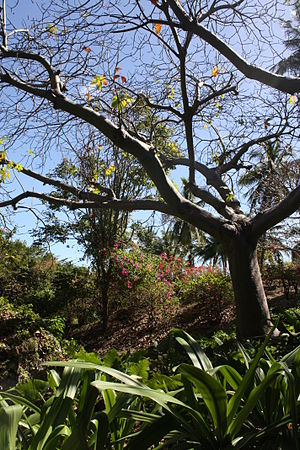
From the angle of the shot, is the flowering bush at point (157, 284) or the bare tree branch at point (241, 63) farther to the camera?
the flowering bush at point (157, 284)

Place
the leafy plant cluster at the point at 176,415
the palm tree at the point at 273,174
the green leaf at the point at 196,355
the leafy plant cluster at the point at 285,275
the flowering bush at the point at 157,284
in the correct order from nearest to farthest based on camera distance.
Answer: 1. the leafy plant cluster at the point at 176,415
2. the green leaf at the point at 196,355
3. the palm tree at the point at 273,174
4. the flowering bush at the point at 157,284
5. the leafy plant cluster at the point at 285,275

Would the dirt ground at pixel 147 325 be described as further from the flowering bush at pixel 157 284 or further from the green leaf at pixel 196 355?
the green leaf at pixel 196 355

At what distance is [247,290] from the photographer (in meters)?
4.11

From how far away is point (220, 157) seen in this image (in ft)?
19.5

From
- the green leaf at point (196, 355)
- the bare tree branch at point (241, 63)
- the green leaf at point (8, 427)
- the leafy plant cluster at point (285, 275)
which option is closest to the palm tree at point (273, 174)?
the bare tree branch at point (241, 63)

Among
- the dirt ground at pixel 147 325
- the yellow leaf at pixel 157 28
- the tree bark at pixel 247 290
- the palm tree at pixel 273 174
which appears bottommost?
the dirt ground at pixel 147 325

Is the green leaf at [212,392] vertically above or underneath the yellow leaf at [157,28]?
underneath

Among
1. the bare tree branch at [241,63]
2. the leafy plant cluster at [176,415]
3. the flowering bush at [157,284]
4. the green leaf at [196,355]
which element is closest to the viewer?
the leafy plant cluster at [176,415]

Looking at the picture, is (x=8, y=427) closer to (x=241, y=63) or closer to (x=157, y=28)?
(x=241, y=63)

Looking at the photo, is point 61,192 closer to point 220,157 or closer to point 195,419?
point 220,157

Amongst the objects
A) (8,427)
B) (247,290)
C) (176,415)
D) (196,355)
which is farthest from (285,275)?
(8,427)

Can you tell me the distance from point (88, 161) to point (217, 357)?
6.47 meters

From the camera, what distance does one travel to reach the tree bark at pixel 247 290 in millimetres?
4004

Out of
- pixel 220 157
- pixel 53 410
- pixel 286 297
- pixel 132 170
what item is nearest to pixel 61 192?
pixel 132 170
